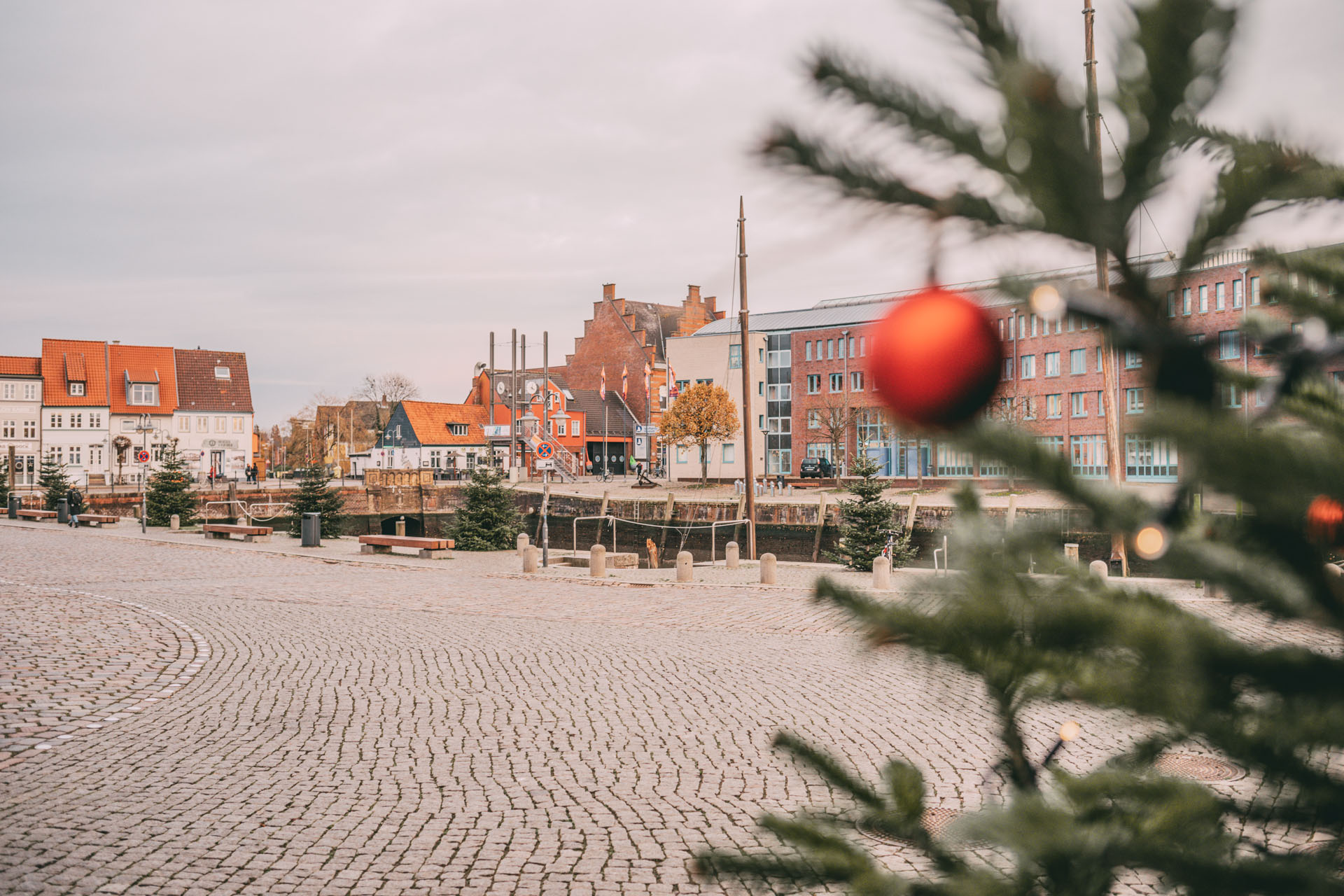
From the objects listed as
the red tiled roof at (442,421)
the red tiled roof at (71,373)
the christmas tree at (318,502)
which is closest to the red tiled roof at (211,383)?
the red tiled roof at (71,373)

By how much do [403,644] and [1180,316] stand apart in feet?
41.5

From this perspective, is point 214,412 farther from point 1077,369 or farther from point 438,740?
point 1077,369

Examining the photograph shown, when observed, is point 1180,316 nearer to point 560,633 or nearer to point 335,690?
point 335,690

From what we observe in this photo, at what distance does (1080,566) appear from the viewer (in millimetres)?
907

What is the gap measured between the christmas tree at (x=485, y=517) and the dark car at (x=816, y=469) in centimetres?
3044

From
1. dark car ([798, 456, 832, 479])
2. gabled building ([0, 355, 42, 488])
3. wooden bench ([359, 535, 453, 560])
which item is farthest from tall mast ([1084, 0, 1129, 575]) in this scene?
gabled building ([0, 355, 42, 488])

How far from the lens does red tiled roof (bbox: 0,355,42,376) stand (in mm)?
70875

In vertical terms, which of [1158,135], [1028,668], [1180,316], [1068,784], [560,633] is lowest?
[560,633]

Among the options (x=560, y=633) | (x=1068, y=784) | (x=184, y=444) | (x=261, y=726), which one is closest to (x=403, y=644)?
(x=560, y=633)

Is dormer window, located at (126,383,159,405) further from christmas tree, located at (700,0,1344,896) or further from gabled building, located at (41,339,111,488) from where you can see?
christmas tree, located at (700,0,1344,896)

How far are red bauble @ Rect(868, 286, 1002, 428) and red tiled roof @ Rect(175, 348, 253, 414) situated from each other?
85.0 m

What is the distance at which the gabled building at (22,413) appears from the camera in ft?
232

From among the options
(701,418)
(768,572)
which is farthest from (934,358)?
(701,418)

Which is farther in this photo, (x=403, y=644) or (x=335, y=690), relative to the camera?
(x=403, y=644)
